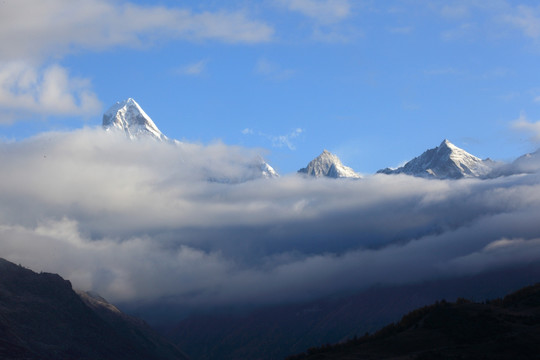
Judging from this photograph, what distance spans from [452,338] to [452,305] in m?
20.5

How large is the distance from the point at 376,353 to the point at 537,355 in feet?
96.9

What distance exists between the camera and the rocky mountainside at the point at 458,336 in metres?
124

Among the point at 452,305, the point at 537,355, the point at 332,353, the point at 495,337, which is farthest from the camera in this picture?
the point at 452,305

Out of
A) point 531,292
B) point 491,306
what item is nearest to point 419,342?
point 491,306

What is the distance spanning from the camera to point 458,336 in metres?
→ 136

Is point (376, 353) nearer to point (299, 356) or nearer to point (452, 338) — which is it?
point (452, 338)

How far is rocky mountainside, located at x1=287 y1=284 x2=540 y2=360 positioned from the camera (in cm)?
12406

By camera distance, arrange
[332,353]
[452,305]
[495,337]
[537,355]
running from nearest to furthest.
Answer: [537,355], [495,337], [332,353], [452,305]

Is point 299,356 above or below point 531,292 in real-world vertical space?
below

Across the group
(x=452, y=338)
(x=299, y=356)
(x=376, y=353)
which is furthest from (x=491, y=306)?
(x=299, y=356)

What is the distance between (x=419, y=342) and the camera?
13825 cm

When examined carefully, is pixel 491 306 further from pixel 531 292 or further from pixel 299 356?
pixel 299 356

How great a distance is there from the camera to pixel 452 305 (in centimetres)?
15625

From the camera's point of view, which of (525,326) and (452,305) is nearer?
(525,326)
